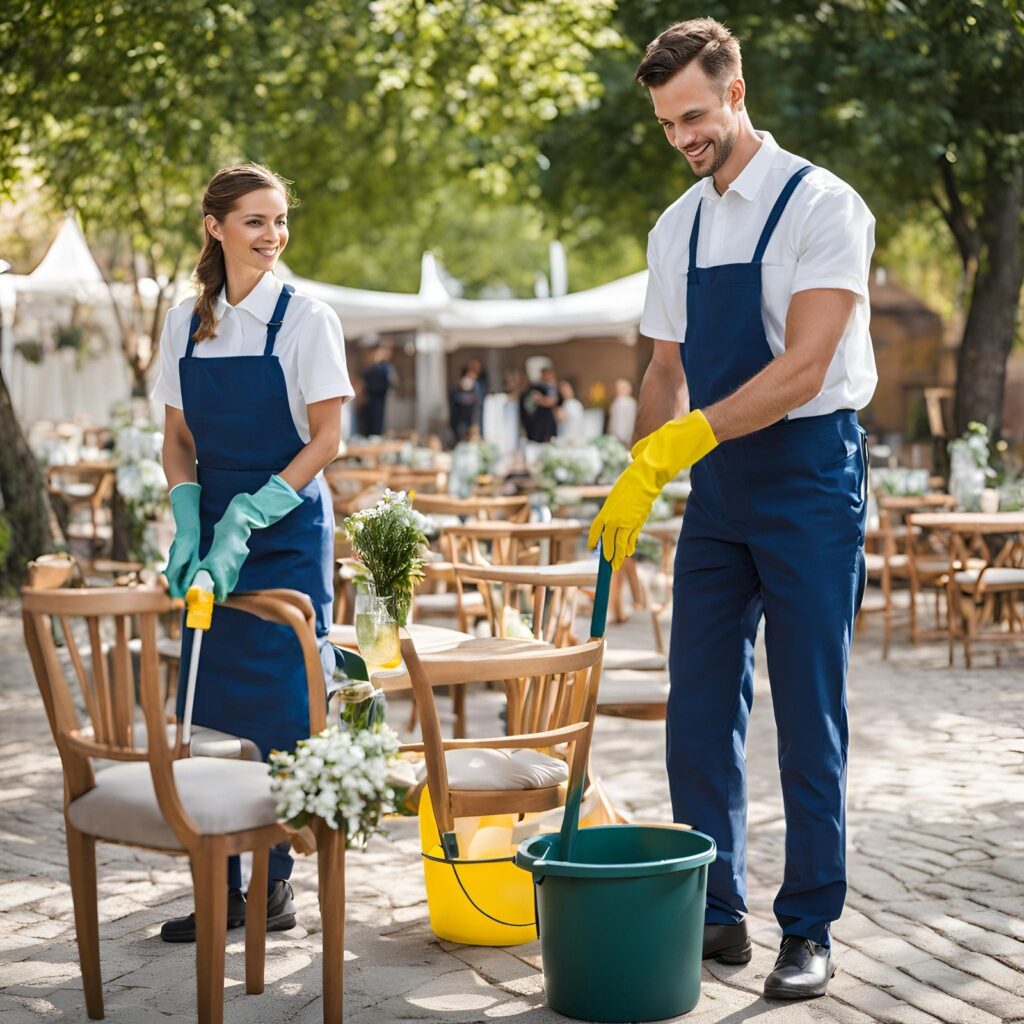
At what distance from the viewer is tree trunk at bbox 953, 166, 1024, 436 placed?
1252 cm

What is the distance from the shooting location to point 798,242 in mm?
3443

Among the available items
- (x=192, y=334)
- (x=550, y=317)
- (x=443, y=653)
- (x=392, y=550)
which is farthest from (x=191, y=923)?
(x=550, y=317)

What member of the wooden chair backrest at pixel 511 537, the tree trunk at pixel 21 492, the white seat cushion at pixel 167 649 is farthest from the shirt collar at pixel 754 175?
the tree trunk at pixel 21 492

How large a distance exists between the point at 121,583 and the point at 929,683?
4605 millimetres

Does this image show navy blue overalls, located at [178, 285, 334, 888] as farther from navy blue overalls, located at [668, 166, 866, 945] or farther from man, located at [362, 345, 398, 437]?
man, located at [362, 345, 398, 437]

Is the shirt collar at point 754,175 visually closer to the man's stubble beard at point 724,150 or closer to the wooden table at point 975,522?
the man's stubble beard at point 724,150

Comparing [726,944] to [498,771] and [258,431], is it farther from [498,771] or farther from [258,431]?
[258,431]

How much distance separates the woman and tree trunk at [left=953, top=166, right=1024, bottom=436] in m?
9.66

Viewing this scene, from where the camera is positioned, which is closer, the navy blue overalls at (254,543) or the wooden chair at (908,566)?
the navy blue overalls at (254,543)

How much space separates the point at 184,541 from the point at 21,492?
310 inches

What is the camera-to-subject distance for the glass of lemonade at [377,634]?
3887 millimetres

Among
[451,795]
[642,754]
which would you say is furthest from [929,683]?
[451,795]

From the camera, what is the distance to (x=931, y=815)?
17.7 feet

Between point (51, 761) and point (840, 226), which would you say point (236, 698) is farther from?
point (51, 761)
